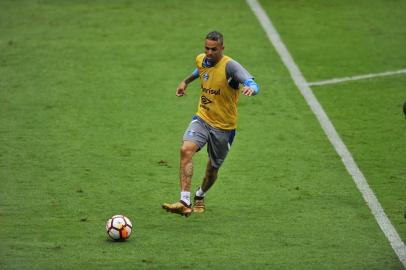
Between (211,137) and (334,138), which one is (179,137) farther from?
(211,137)

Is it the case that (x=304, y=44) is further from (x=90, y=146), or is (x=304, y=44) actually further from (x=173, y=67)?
(x=90, y=146)

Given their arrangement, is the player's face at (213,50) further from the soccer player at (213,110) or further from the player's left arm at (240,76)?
the player's left arm at (240,76)

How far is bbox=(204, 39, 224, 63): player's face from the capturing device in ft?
40.0

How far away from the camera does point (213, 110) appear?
12.6 metres

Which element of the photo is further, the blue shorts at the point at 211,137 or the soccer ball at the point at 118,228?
the blue shorts at the point at 211,137

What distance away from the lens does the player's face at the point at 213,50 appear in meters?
12.2

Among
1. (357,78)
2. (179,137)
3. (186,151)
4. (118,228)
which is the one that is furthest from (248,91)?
(357,78)

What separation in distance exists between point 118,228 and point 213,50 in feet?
8.25

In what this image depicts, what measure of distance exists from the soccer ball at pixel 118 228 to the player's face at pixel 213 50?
232 centimetres

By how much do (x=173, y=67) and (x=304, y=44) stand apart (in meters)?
2.99

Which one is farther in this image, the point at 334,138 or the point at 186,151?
the point at 334,138

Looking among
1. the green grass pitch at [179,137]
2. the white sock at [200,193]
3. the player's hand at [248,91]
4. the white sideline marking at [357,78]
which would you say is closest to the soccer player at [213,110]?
the white sock at [200,193]

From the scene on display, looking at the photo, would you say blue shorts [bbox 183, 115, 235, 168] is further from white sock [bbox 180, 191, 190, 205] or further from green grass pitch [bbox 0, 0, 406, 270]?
green grass pitch [bbox 0, 0, 406, 270]

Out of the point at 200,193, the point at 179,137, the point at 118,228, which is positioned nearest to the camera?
the point at 118,228
